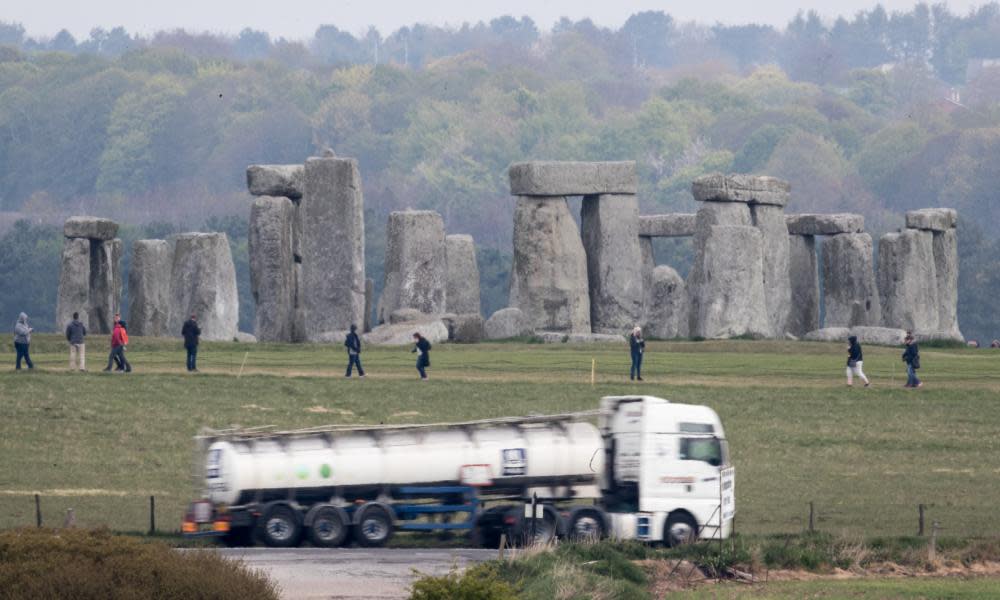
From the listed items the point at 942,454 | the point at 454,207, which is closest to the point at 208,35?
the point at 454,207

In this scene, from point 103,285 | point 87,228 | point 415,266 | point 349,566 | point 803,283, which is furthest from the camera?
point 803,283

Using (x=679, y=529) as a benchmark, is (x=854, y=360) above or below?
above

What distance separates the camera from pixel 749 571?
88.8 feet

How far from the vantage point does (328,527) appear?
2841 cm

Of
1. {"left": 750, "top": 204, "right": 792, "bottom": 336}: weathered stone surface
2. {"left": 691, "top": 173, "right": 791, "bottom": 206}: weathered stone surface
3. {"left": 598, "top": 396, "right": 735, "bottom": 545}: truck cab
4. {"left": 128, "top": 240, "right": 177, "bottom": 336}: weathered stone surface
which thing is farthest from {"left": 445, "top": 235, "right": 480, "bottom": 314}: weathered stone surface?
{"left": 598, "top": 396, "right": 735, "bottom": 545}: truck cab

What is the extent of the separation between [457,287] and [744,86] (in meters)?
115

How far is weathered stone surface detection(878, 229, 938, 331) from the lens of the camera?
62250mm

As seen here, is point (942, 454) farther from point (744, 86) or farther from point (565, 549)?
point (744, 86)

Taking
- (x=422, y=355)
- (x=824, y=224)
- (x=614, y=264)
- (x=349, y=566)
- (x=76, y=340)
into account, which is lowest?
(x=349, y=566)

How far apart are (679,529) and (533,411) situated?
29.7ft

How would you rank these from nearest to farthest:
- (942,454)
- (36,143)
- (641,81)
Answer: (942,454), (36,143), (641,81)

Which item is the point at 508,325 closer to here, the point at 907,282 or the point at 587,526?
the point at 907,282

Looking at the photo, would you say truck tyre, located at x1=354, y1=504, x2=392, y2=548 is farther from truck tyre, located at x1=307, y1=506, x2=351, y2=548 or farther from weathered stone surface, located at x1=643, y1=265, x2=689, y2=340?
weathered stone surface, located at x1=643, y1=265, x2=689, y2=340

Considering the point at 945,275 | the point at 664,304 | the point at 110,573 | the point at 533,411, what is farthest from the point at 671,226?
the point at 110,573
